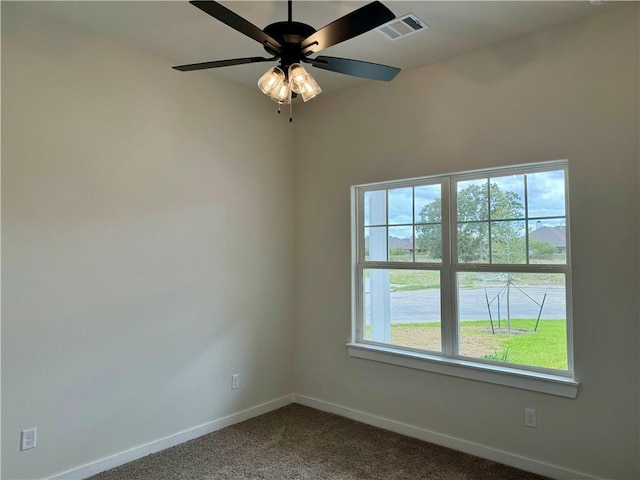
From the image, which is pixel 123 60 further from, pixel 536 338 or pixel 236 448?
pixel 536 338

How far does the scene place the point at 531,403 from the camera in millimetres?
2699

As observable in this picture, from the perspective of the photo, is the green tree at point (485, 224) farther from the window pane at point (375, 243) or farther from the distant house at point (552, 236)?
the window pane at point (375, 243)

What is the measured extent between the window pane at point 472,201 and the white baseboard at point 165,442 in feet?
7.68

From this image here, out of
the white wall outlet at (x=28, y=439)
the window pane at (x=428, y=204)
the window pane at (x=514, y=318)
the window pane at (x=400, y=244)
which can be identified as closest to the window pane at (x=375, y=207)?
the window pane at (x=400, y=244)

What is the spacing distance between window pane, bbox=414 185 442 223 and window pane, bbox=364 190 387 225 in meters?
0.31

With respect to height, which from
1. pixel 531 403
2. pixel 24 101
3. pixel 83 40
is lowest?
pixel 531 403

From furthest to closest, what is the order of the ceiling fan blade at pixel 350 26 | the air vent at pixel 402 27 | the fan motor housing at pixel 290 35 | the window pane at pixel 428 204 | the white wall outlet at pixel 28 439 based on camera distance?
the window pane at pixel 428 204 → the air vent at pixel 402 27 → the white wall outlet at pixel 28 439 → the fan motor housing at pixel 290 35 → the ceiling fan blade at pixel 350 26

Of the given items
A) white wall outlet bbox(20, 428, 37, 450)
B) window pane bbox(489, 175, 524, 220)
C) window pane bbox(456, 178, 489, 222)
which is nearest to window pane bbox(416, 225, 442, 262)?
window pane bbox(456, 178, 489, 222)

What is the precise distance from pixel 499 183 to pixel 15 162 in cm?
309

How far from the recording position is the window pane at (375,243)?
3579mm

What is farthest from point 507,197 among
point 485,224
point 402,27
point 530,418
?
point 530,418

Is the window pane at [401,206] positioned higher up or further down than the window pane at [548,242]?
higher up

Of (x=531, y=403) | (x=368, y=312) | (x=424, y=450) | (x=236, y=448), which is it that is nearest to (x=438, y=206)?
(x=368, y=312)

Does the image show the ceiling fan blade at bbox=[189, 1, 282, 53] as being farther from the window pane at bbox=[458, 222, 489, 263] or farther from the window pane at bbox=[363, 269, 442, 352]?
the window pane at bbox=[363, 269, 442, 352]
